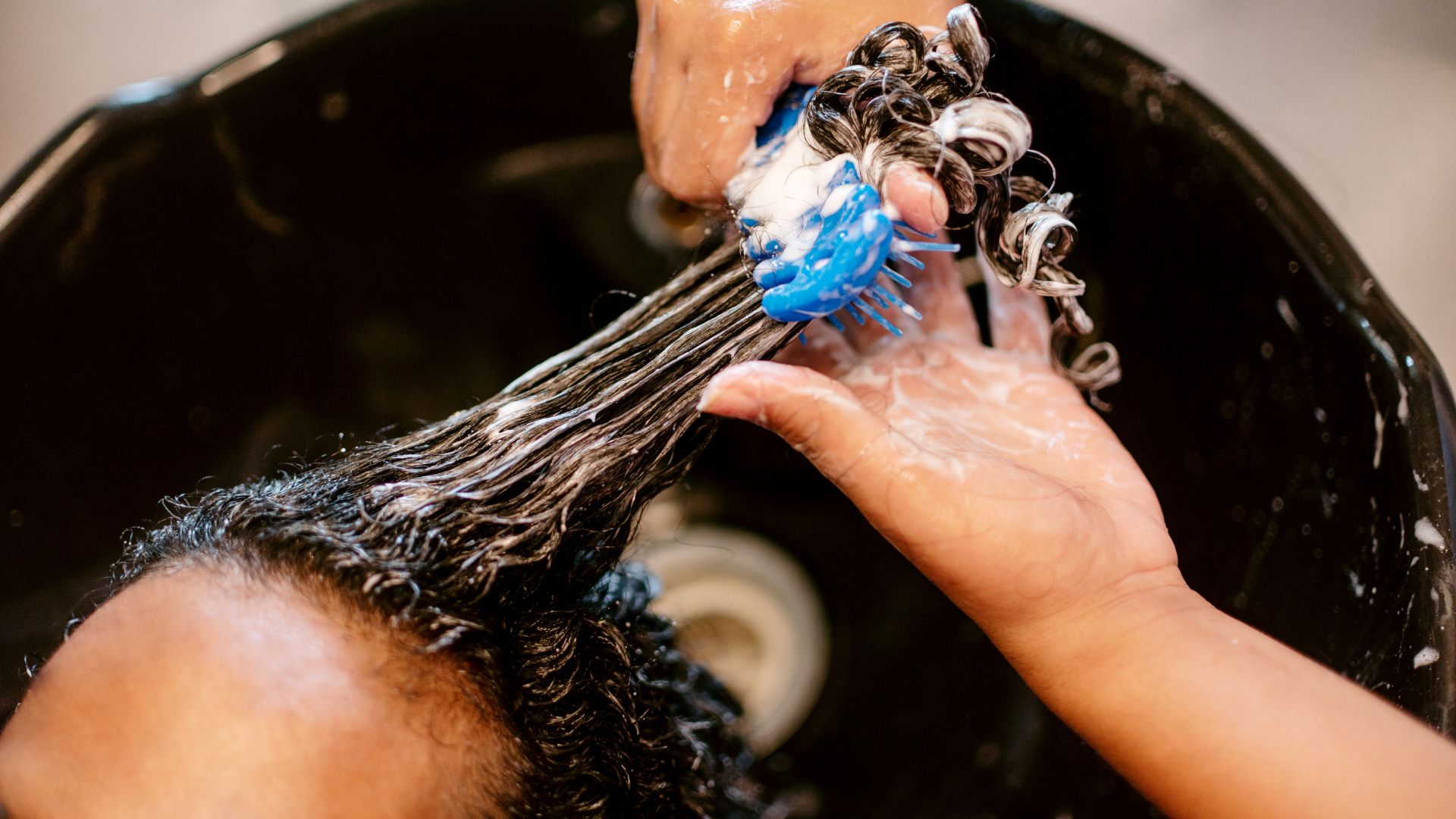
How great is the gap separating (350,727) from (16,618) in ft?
1.69

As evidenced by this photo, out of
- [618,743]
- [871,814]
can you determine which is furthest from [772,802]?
[618,743]

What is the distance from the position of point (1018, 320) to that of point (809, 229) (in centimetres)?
26

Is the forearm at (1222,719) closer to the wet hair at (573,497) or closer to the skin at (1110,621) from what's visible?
the skin at (1110,621)

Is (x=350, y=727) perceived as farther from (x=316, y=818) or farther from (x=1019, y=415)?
(x=1019, y=415)

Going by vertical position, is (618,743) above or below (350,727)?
below

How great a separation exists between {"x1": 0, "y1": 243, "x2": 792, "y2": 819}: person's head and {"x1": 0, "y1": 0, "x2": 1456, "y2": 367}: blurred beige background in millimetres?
522

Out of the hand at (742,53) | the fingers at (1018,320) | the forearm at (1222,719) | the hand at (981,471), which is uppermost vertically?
the hand at (742,53)

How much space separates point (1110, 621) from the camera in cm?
52

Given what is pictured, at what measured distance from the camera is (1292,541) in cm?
67

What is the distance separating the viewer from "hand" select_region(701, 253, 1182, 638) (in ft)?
1.61

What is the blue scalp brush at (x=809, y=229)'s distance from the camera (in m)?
0.46

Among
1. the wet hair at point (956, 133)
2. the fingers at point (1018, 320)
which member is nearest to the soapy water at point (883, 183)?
the wet hair at point (956, 133)

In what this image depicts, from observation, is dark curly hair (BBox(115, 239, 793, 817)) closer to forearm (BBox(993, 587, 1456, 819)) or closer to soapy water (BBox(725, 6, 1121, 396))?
soapy water (BBox(725, 6, 1121, 396))

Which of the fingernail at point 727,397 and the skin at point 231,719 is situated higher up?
the fingernail at point 727,397
